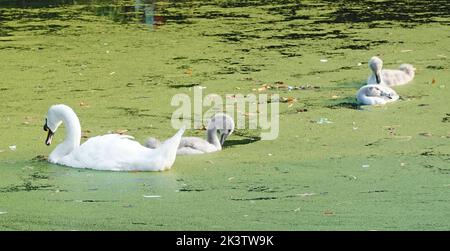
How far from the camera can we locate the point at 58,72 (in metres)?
7.33

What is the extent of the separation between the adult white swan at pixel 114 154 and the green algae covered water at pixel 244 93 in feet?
0.17

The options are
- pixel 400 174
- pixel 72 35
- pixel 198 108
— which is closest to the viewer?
pixel 400 174

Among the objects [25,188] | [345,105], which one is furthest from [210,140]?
[345,105]

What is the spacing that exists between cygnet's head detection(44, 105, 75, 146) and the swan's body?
5.95 feet

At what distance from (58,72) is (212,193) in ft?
10.3

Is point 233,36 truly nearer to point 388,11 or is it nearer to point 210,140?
point 388,11

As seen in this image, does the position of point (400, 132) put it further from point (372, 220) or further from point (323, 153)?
point (372, 220)

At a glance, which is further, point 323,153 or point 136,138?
point 136,138

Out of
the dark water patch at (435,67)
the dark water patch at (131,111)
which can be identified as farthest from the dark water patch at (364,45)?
the dark water patch at (131,111)

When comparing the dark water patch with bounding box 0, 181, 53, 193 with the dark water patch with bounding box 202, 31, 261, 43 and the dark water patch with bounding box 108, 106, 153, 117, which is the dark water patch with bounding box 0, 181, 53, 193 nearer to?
the dark water patch with bounding box 108, 106, 153, 117

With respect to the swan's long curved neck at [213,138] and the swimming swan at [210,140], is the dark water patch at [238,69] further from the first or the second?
the swan's long curved neck at [213,138]
